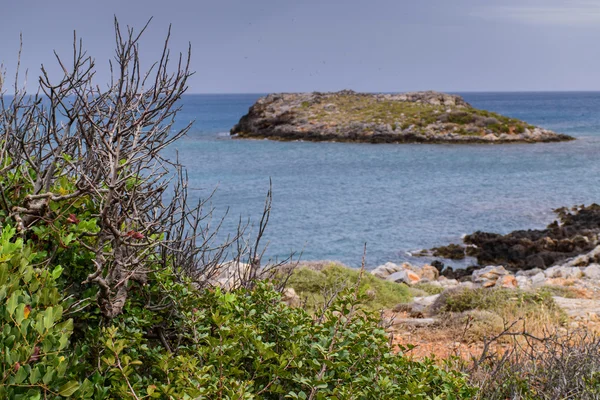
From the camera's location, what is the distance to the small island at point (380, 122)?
5747cm

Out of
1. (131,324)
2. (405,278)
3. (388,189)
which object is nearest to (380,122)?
(388,189)

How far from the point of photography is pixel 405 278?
15258 mm

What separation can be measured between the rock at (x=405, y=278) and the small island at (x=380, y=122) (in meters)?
42.4

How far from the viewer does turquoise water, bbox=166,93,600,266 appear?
76.3ft

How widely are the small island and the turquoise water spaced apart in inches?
134

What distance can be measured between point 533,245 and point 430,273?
18.4ft

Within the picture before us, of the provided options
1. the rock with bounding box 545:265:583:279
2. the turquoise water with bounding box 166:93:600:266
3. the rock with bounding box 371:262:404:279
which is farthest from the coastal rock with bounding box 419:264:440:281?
the rock with bounding box 545:265:583:279

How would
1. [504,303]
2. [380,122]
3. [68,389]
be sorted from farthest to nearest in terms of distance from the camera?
1. [380,122]
2. [504,303]
3. [68,389]

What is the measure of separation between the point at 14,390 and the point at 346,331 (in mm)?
1724

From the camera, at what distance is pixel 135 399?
2799mm

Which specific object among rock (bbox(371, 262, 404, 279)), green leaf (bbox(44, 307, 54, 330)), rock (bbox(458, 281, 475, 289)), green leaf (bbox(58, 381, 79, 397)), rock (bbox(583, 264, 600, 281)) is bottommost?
rock (bbox(371, 262, 404, 279))

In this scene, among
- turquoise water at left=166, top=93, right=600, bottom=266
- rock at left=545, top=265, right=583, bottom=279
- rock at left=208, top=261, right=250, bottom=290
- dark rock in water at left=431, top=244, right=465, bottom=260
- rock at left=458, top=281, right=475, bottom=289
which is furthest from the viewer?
turquoise water at left=166, top=93, right=600, bottom=266

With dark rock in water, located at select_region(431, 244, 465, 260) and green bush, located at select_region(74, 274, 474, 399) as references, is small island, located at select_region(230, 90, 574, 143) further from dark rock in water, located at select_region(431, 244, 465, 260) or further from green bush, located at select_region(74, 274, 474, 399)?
green bush, located at select_region(74, 274, 474, 399)

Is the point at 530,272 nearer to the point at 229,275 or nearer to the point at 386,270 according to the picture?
the point at 386,270
